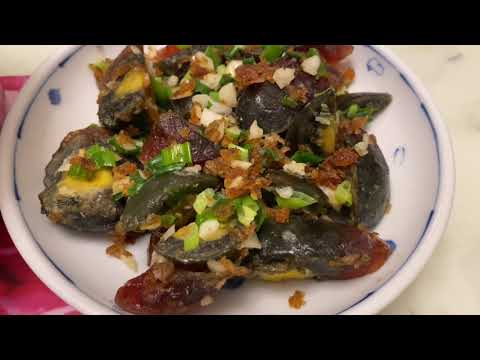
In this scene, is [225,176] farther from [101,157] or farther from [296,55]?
[296,55]

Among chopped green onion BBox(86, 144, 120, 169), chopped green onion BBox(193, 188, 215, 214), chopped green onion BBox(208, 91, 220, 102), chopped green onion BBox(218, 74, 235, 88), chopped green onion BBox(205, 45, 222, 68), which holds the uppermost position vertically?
chopped green onion BBox(205, 45, 222, 68)

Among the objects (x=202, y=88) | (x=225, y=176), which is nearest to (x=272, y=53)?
(x=202, y=88)

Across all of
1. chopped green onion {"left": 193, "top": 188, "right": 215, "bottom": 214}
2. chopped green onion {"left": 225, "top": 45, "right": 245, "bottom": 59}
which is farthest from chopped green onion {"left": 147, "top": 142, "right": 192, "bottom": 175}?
chopped green onion {"left": 225, "top": 45, "right": 245, "bottom": 59}

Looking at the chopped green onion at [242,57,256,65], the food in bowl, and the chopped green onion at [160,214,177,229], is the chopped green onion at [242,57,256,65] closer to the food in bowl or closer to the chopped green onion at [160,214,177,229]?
the food in bowl

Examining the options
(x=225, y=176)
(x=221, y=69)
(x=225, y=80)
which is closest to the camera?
(x=225, y=176)

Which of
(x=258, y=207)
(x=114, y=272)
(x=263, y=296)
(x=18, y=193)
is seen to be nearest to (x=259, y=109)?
(x=258, y=207)

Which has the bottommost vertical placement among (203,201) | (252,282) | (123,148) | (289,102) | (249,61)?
(252,282)

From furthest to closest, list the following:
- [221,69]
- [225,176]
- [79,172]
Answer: [221,69]
[79,172]
[225,176]
